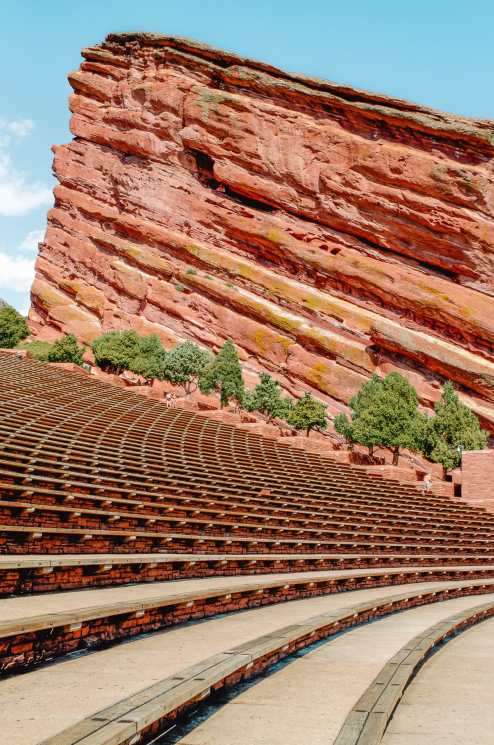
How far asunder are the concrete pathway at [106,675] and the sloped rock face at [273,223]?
42.8 meters

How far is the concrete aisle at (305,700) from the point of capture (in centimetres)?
449

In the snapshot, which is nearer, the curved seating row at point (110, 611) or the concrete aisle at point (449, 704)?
the concrete aisle at point (449, 704)

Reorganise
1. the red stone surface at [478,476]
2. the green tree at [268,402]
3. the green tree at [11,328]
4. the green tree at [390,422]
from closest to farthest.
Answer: the red stone surface at [478,476], the green tree at [390,422], the green tree at [268,402], the green tree at [11,328]

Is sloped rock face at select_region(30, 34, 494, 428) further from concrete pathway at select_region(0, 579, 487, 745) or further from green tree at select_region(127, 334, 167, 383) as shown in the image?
concrete pathway at select_region(0, 579, 487, 745)

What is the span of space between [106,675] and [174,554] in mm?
5749

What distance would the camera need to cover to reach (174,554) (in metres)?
11.0

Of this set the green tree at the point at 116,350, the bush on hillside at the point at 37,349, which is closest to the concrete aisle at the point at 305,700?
the bush on hillside at the point at 37,349

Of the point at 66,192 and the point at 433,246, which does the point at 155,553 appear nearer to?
the point at 433,246

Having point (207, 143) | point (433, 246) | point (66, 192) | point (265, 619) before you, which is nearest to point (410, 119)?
point (433, 246)

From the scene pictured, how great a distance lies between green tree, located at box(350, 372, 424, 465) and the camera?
3716 cm

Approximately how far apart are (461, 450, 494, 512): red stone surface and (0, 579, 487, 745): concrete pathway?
22.2 m

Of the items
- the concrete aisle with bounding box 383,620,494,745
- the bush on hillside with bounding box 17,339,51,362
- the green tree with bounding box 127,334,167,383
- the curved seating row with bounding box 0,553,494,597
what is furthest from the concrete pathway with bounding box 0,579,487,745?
the bush on hillside with bounding box 17,339,51,362

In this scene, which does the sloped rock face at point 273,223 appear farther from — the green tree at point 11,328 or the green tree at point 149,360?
the green tree at point 149,360

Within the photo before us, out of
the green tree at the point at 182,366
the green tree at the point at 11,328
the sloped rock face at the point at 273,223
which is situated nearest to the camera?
the green tree at the point at 182,366
